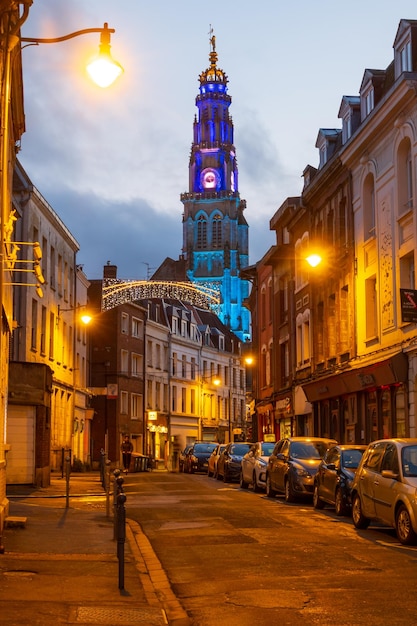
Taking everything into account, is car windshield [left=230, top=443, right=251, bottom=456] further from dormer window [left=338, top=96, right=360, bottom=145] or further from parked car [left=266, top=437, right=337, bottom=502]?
dormer window [left=338, top=96, right=360, bottom=145]

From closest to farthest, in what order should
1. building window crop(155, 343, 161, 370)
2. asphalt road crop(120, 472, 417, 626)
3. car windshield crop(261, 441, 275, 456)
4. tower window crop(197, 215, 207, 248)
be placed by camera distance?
asphalt road crop(120, 472, 417, 626) → car windshield crop(261, 441, 275, 456) → building window crop(155, 343, 161, 370) → tower window crop(197, 215, 207, 248)

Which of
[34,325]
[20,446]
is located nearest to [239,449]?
[20,446]

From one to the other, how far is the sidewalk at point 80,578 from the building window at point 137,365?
45.2 metres

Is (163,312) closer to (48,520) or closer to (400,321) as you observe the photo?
(400,321)

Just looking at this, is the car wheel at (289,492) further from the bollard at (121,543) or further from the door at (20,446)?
the bollard at (121,543)

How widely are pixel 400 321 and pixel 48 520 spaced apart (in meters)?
12.2

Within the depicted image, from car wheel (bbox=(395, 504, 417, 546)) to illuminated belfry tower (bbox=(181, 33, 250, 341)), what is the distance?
426ft

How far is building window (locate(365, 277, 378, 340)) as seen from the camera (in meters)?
29.1

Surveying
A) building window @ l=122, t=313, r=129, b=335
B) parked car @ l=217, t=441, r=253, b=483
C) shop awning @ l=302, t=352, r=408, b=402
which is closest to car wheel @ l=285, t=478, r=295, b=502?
shop awning @ l=302, t=352, r=408, b=402

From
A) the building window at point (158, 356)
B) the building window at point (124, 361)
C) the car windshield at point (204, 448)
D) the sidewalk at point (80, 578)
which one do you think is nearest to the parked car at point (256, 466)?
the sidewalk at point (80, 578)

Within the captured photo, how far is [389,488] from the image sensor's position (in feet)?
47.0

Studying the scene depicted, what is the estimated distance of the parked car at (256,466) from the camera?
26.9m

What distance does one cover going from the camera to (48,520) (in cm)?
1730

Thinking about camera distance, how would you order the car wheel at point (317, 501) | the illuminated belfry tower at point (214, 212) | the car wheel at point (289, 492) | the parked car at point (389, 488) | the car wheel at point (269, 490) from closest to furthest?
the parked car at point (389, 488) < the car wheel at point (317, 501) < the car wheel at point (289, 492) < the car wheel at point (269, 490) < the illuminated belfry tower at point (214, 212)
